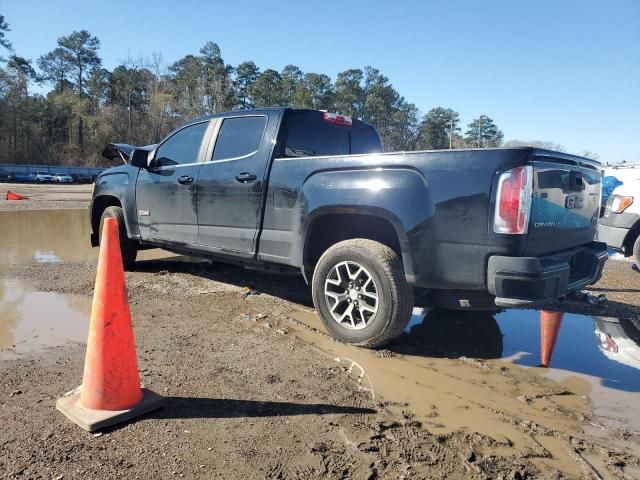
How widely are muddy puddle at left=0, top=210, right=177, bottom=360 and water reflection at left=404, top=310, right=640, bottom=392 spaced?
2.94 meters

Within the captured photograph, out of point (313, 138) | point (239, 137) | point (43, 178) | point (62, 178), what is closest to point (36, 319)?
point (239, 137)

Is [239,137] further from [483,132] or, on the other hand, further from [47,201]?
[483,132]

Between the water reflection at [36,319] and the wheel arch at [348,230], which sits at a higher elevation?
the wheel arch at [348,230]

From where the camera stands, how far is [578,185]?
3.71 m

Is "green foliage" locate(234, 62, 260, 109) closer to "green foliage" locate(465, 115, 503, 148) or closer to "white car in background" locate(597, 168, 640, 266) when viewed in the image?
"green foliage" locate(465, 115, 503, 148)

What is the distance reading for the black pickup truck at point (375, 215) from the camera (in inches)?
125

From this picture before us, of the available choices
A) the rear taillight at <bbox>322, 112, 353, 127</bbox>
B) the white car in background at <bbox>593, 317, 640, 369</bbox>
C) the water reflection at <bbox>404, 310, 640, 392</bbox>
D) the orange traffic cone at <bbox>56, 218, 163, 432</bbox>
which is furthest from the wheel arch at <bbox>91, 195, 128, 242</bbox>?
the white car in background at <bbox>593, 317, 640, 369</bbox>

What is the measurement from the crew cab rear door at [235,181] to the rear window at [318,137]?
0.56ft

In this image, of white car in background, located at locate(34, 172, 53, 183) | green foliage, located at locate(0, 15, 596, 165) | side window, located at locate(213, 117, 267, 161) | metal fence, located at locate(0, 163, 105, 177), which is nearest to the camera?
side window, located at locate(213, 117, 267, 161)

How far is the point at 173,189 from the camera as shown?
5.60 m

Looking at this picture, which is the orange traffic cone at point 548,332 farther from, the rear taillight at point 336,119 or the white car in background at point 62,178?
the white car in background at point 62,178

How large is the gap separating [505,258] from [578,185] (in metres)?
→ 1.12

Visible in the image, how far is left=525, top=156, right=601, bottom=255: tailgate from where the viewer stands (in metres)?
3.20

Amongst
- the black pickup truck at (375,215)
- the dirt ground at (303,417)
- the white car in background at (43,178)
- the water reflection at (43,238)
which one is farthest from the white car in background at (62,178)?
the dirt ground at (303,417)
